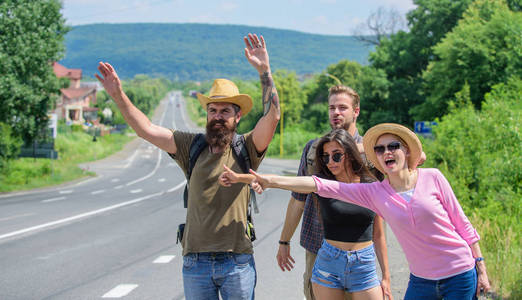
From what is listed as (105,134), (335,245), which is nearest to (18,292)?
(335,245)

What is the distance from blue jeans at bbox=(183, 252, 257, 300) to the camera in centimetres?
348

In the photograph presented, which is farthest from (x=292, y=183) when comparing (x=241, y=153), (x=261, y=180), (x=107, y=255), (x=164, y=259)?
(x=107, y=255)

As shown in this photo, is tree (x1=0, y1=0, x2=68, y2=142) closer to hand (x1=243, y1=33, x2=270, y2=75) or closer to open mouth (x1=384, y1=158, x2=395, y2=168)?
hand (x1=243, y1=33, x2=270, y2=75)

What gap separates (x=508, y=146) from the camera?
41.4 feet

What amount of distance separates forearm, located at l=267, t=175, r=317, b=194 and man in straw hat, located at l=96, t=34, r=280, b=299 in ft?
1.47

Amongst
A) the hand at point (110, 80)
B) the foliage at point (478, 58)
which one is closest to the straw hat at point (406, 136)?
the hand at point (110, 80)

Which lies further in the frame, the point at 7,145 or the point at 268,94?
the point at 7,145

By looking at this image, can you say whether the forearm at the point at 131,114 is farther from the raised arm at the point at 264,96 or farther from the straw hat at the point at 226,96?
the raised arm at the point at 264,96

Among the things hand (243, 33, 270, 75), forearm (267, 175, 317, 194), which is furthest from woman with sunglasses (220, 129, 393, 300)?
hand (243, 33, 270, 75)

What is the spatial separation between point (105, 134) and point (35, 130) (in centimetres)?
5476

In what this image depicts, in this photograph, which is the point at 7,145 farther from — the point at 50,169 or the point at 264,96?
the point at 264,96

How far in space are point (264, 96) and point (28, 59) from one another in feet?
80.6

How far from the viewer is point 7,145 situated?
86.8ft

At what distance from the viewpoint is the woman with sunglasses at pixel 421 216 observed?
3266 mm
